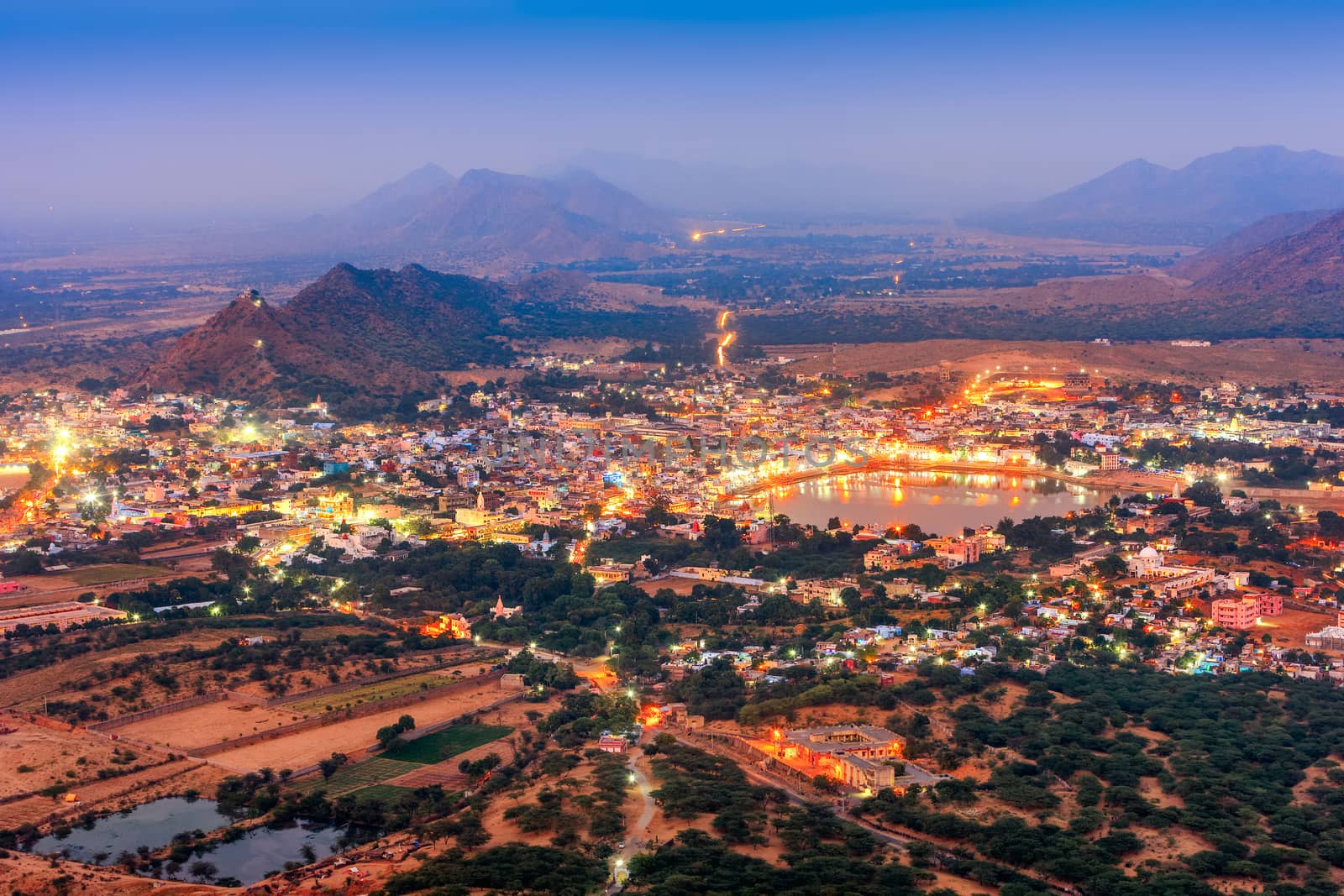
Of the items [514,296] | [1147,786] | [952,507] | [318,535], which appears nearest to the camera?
[1147,786]

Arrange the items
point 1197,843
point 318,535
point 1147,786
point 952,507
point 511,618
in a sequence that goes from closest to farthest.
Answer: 1. point 1197,843
2. point 1147,786
3. point 511,618
4. point 318,535
5. point 952,507

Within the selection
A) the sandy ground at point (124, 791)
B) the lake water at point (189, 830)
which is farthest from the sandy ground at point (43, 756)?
the lake water at point (189, 830)

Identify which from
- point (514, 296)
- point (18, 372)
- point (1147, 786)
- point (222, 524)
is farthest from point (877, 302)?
point (1147, 786)

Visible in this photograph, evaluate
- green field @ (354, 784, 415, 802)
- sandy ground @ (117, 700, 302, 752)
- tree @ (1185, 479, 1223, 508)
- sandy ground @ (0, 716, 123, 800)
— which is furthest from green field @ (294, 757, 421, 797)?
tree @ (1185, 479, 1223, 508)

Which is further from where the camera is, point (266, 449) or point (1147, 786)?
point (266, 449)

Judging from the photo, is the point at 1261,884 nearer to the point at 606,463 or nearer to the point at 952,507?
the point at 952,507

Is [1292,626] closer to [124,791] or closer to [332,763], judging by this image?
[332,763]

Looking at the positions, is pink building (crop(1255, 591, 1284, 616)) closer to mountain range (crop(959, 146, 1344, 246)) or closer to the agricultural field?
the agricultural field

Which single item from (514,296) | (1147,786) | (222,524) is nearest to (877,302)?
(514,296)
